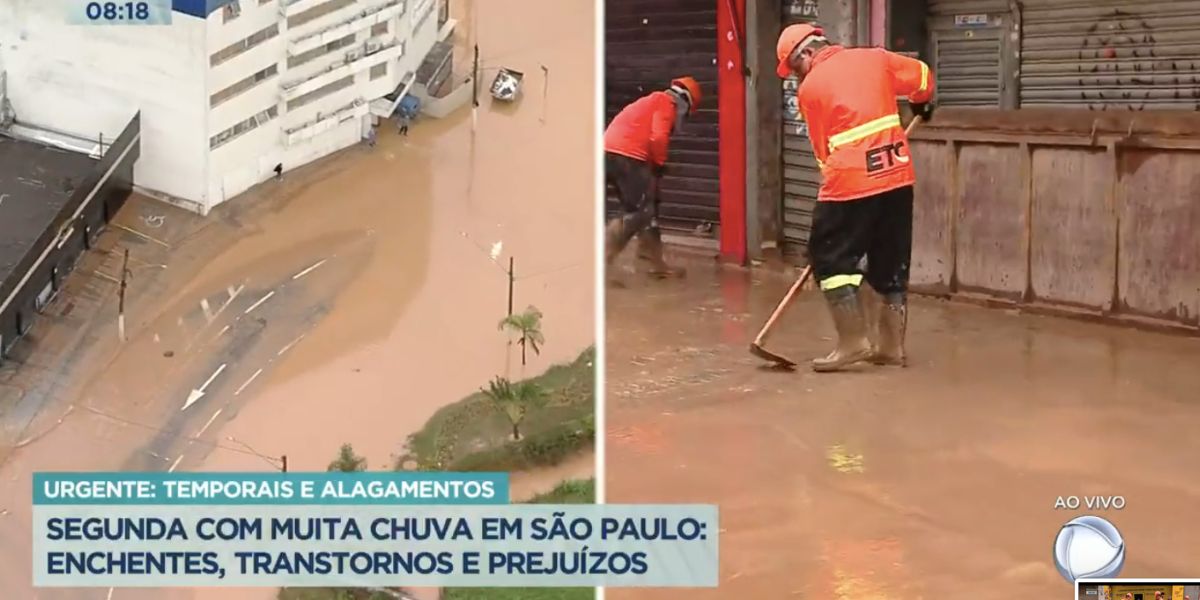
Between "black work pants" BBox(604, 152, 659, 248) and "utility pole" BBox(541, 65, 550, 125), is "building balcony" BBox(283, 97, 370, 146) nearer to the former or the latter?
"utility pole" BBox(541, 65, 550, 125)

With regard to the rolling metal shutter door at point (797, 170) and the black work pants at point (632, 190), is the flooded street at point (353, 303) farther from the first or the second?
the rolling metal shutter door at point (797, 170)

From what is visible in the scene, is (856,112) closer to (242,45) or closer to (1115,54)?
(242,45)

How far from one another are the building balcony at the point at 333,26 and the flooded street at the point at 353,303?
0.50 feet

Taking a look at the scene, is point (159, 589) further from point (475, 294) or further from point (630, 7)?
point (630, 7)

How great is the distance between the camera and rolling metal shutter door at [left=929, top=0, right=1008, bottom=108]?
2.17 metres

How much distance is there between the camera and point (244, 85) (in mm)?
1554

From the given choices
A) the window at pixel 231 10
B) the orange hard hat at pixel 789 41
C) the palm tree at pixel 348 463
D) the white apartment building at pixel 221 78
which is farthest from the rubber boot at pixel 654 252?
the window at pixel 231 10

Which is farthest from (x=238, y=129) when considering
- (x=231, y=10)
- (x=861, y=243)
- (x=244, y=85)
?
(x=861, y=243)

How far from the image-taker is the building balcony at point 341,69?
62.2 inches

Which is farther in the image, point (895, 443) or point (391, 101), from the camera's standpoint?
point (895, 443)

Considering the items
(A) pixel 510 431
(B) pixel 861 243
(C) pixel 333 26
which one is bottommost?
(A) pixel 510 431

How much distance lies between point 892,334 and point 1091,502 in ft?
1.44

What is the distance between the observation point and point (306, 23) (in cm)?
157
